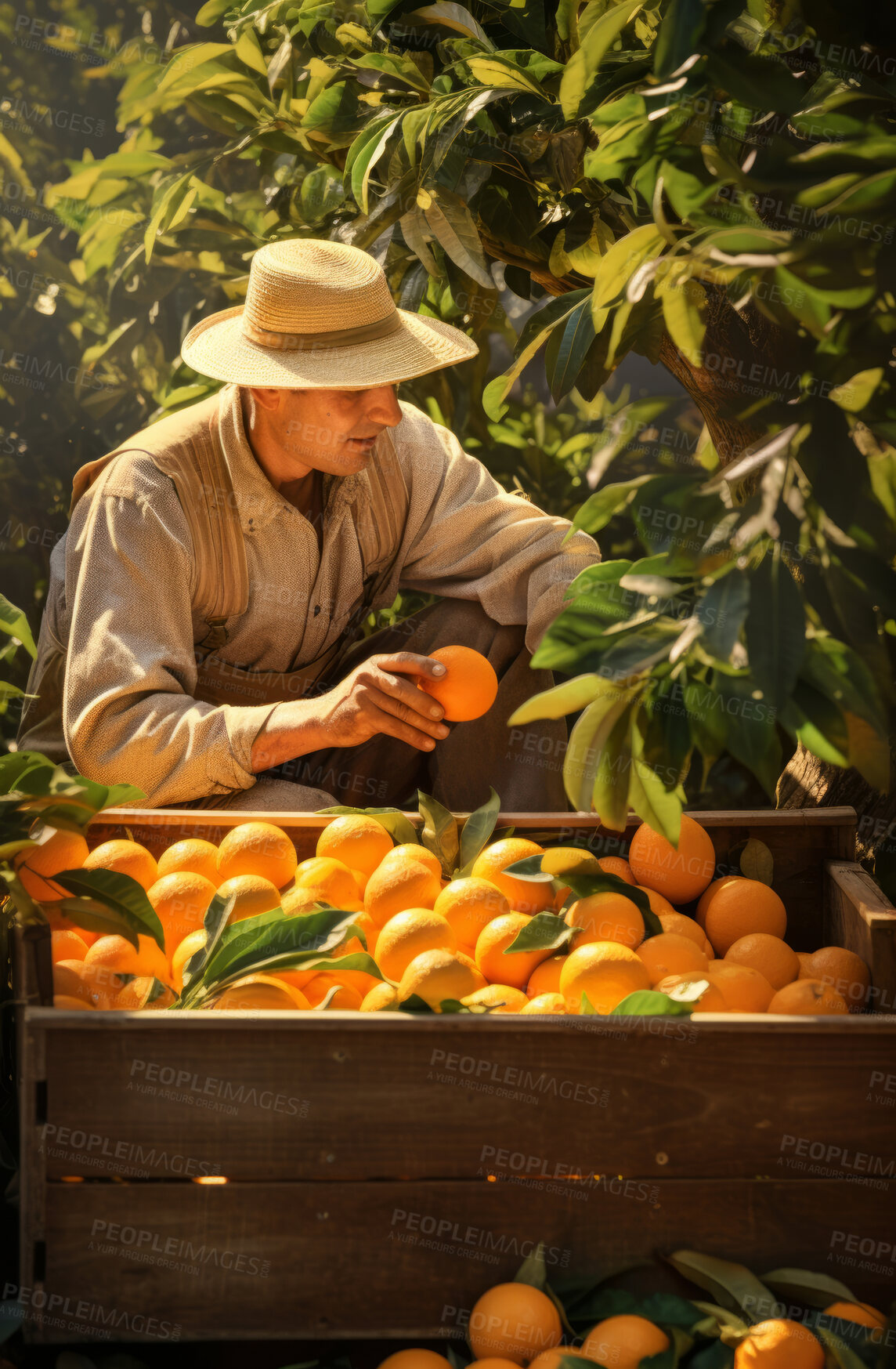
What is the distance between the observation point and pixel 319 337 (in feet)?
6.00

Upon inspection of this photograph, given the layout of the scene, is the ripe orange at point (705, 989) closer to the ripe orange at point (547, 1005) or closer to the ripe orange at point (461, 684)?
the ripe orange at point (547, 1005)

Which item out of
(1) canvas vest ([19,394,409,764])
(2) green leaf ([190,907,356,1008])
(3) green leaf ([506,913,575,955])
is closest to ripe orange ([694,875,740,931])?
(3) green leaf ([506,913,575,955])

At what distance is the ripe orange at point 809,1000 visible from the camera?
3.65 ft

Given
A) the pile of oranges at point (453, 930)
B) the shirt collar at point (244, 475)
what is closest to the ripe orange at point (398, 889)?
the pile of oranges at point (453, 930)

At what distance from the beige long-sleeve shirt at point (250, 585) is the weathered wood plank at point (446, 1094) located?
782mm

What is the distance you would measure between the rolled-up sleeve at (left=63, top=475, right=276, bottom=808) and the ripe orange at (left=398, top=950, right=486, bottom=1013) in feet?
2.26

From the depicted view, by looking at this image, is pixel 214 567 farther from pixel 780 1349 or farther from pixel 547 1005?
pixel 780 1349

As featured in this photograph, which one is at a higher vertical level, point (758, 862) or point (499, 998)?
point (499, 998)

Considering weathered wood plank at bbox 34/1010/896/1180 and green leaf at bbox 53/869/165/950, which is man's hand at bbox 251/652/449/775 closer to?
green leaf at bbox 53/869/165/950

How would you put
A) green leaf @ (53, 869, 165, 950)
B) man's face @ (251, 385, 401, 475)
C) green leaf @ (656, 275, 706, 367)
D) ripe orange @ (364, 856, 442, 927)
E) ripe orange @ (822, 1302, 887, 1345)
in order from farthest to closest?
man's face @ (251, 385, 401, 475), ripe orange @ (364, 856, 442, 927), green leaf @ (53, 869, 165, 950), ripe orange @ (822, 1302, 887, 1345), green leaf @ (656, 275, 706, 367)

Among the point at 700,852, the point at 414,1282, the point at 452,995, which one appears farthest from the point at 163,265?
the point at 414,1282

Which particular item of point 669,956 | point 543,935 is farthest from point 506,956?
point 669,956

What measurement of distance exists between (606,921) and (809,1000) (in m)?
0.21

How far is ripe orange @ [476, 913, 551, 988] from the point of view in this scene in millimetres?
1217
